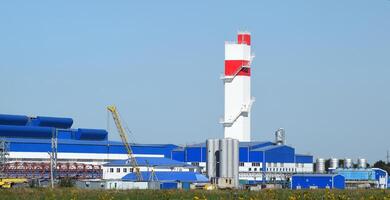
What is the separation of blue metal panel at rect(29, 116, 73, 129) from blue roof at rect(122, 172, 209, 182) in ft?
40.7

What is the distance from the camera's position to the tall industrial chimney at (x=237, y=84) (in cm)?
10612

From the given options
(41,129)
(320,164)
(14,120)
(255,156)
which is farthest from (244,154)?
(14,120)

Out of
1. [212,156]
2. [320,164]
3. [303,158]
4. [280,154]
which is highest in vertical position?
[280,154]

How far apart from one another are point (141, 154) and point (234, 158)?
54.9ft

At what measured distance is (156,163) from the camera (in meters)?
98.2

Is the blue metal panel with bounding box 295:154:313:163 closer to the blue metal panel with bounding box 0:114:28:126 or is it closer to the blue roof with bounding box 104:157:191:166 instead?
the blue roof with bounding box 104:157:191:166

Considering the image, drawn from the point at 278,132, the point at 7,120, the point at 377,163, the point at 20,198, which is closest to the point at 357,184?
the point at 278,132

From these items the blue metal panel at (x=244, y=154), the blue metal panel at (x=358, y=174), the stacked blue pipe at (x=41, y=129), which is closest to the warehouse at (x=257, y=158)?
the blue metal panel at (x=244, y=154)

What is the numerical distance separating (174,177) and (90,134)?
1496cm

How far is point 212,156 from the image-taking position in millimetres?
92312

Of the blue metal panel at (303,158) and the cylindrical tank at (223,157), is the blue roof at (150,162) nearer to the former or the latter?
the cylindrical tank at (223,157)

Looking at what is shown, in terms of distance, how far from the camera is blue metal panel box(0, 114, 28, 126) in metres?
98.3

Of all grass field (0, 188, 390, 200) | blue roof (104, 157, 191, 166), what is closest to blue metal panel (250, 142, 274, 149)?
blue roof (104, 157, 191, 166)

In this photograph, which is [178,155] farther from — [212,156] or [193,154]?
[212,156]
